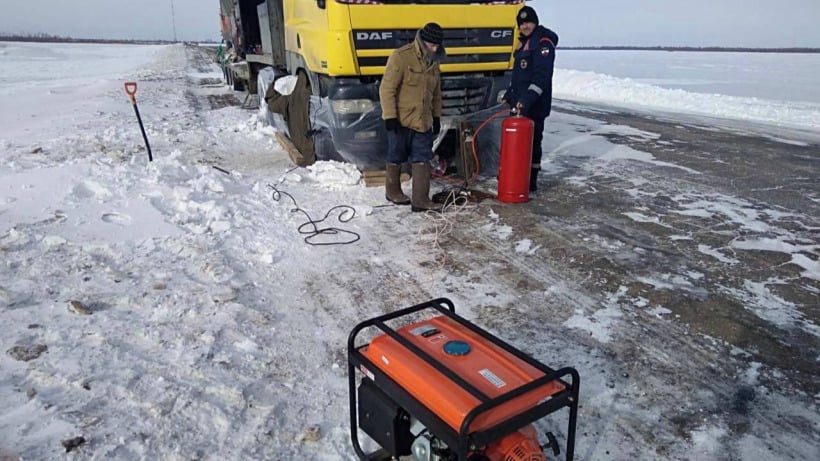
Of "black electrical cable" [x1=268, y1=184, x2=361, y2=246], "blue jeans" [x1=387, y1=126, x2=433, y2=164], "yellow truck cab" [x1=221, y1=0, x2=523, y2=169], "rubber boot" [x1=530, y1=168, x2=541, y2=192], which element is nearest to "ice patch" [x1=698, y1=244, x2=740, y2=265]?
"rubber boot" [x1=530, y1=168, x2=541, y2=192]

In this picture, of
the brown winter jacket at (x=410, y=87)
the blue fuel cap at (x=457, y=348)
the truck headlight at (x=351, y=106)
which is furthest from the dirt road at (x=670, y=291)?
the truck headlight at (x=351, y=106)

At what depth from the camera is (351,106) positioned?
20.1 feet

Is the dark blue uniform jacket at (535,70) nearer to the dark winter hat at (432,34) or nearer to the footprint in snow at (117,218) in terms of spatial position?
the dark winter hat at (432,34)

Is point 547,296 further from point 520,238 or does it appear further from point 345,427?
point 345,427

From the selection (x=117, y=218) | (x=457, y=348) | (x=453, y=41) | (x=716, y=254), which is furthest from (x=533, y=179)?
(x=457, y=348)

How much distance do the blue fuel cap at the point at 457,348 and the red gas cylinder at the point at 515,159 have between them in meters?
3.86

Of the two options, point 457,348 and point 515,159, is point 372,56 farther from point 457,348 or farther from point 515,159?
point 457,348

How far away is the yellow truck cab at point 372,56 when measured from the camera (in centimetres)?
591

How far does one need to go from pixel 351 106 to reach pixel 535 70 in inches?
83.1

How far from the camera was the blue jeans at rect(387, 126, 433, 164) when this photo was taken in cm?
570

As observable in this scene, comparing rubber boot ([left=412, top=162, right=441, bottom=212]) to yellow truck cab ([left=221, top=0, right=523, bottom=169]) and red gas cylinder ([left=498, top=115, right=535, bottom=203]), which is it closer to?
red gas cylinder ([left=498, top=115, right=535, bottom=203])

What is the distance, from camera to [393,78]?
5281 mm

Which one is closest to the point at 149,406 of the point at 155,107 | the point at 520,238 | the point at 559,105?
the point at 520,238

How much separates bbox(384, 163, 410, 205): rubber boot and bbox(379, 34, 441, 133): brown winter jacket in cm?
49
